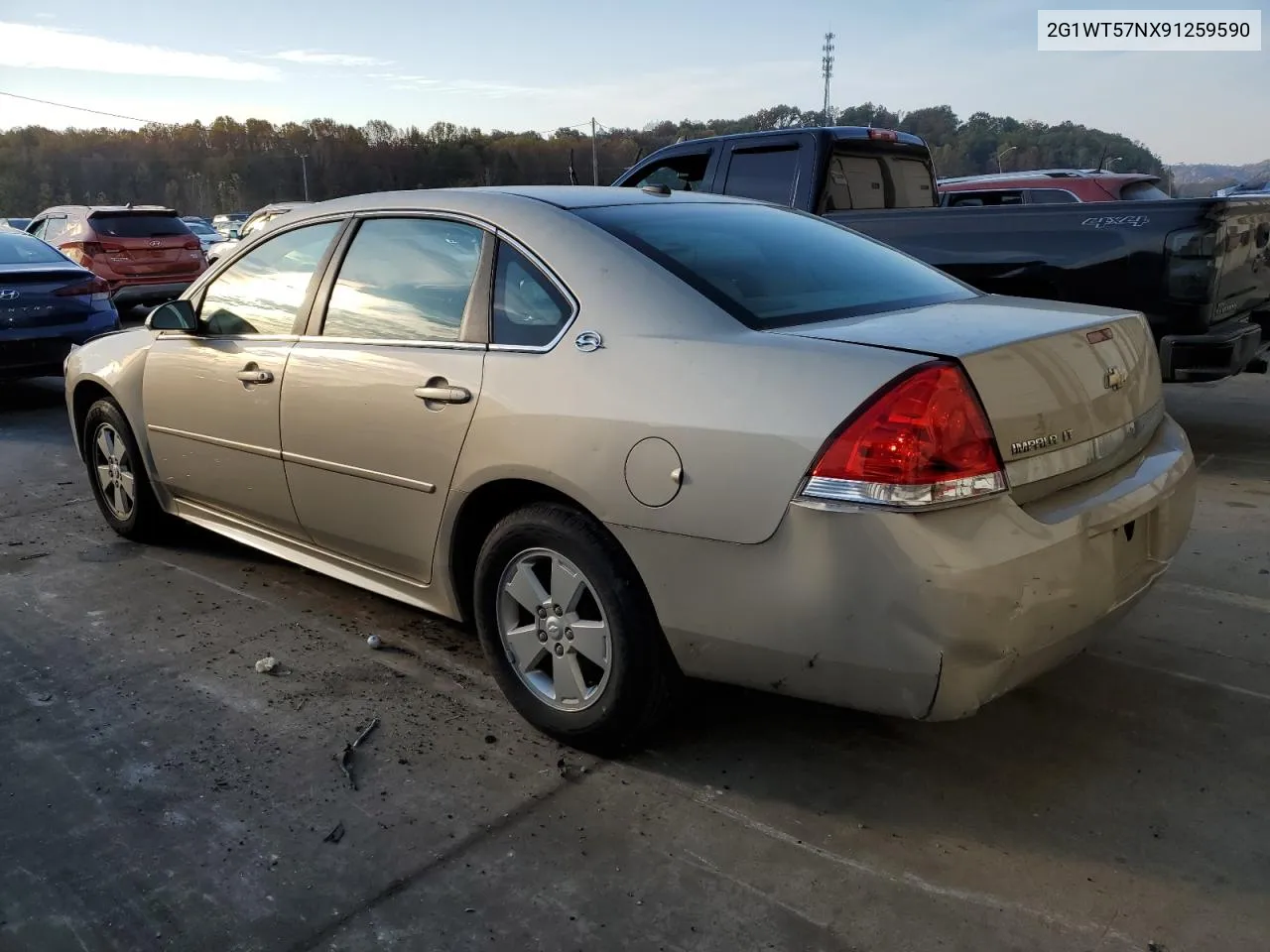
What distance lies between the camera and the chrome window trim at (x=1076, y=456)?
8.14ft

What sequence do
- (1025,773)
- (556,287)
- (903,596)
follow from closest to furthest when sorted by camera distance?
(903,596)
(1025,773)
(556,287)

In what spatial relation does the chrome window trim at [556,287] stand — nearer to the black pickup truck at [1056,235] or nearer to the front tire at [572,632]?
the front tire at [572,632]

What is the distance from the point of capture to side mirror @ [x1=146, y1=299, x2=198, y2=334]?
14.0ft

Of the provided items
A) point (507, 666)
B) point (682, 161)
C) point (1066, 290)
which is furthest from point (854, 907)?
point (682, 161)

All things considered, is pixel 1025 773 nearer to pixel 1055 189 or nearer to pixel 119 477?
pixel 119 477

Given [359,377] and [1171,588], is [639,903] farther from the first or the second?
[1171,588]

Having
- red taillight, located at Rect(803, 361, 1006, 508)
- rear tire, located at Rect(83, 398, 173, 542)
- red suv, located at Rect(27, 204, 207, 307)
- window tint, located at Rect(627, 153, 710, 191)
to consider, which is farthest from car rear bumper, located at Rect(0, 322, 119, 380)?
red taillight, located at Rect(803, 361, 1006, 508)

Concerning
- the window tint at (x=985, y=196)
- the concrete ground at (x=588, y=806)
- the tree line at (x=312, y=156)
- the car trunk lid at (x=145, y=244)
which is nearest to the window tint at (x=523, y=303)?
the concrete ground at (x=588, y=806)

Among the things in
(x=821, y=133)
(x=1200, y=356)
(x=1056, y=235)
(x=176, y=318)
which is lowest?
(x=1200, y=356)

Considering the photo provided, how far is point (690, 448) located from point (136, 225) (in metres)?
14.5

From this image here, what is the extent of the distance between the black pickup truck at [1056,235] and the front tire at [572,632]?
4.18 meters

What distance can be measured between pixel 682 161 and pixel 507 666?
545 cm

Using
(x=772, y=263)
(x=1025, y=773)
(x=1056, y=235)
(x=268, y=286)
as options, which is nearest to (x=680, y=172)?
(x=1056, y=235)

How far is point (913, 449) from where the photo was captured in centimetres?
234
